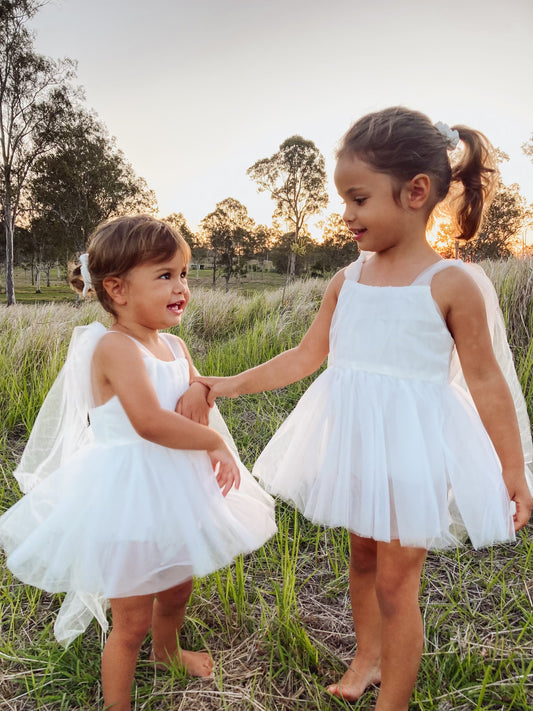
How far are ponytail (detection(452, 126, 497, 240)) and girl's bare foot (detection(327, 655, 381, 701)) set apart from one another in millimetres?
1564

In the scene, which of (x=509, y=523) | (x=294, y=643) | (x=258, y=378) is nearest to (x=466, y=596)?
(x=294, y=643)

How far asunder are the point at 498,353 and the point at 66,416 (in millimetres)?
1496

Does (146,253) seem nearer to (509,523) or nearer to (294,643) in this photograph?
(509,523)

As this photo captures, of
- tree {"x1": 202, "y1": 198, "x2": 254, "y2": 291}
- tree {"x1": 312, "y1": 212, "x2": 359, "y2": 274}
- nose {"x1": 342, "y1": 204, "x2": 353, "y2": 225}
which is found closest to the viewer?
nose {"x1": 342, "y1": 204, "x2": 353, "y2": 225}

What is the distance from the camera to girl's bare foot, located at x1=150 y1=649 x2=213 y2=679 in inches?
59.8

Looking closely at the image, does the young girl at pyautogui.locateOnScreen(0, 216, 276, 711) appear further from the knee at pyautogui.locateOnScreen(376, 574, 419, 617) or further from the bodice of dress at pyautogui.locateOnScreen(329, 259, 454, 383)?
the bodice of dress at pyautogui.locateOnScreen(329, 259, 454, 383)

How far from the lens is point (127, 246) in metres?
1.29

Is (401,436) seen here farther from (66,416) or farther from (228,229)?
(228,229)

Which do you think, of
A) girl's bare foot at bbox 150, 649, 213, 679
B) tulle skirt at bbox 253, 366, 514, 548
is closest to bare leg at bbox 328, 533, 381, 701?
tulle skirt at bbox 253, 366, 514, 548

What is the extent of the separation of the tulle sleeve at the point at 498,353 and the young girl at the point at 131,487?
2.63 feet

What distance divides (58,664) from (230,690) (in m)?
0.61

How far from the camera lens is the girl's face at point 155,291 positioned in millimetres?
1312

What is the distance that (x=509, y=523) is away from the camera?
3.86 feet

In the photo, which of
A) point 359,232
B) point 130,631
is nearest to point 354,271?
point 359,232
